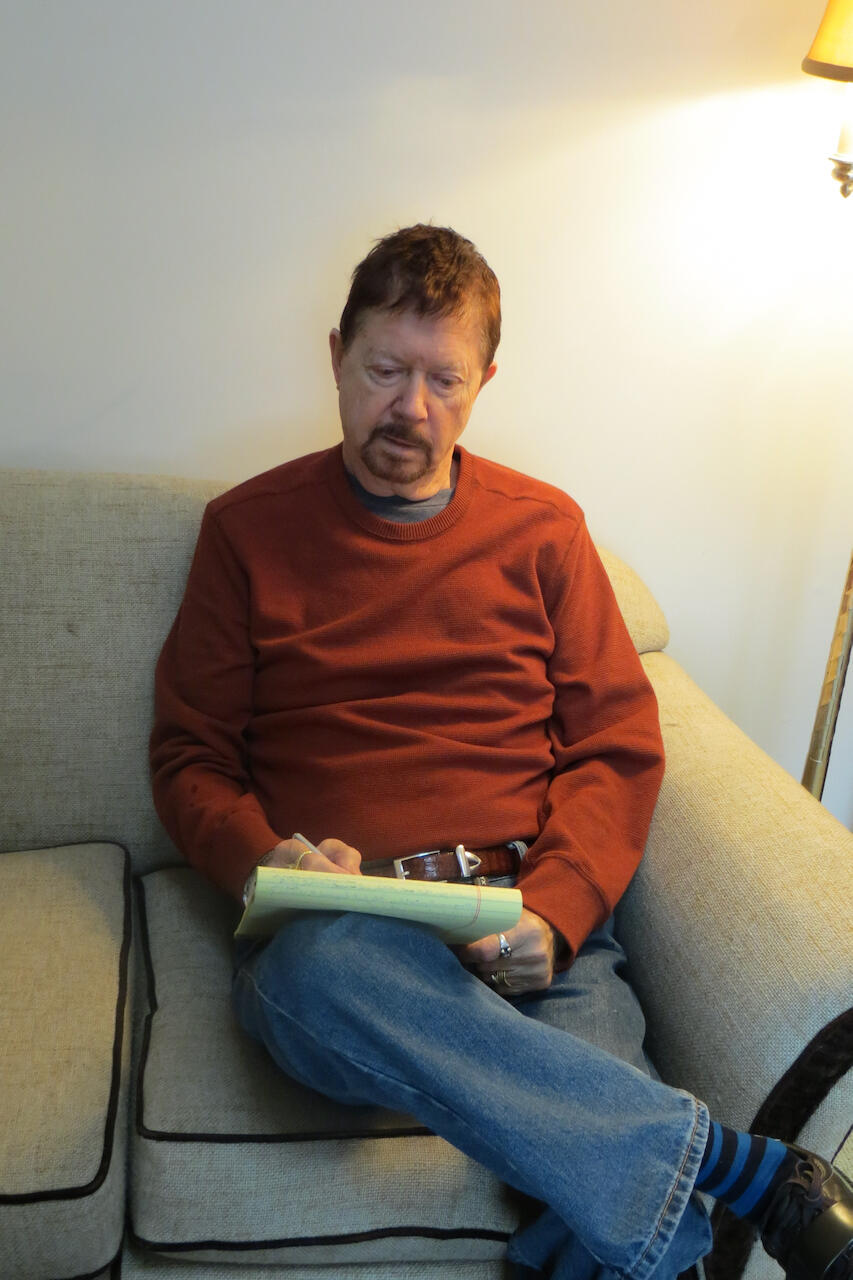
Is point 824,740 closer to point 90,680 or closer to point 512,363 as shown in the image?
point 512,363

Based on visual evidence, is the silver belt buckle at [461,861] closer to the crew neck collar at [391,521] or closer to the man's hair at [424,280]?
the crew neck collar at [391,521]

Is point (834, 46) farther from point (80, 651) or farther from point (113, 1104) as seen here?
point (113, 1104)

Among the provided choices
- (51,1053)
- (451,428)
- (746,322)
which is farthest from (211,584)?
(746,322)

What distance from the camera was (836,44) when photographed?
154 cm

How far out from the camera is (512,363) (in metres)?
1.92

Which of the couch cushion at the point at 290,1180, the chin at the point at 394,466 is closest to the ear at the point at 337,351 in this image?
the chin at the point at 394,466

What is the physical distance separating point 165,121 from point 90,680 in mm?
810

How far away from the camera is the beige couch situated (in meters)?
1.15

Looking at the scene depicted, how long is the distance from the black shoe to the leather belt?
1.54ft

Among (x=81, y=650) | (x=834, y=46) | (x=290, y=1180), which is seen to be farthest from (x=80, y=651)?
(x=834, y=46)

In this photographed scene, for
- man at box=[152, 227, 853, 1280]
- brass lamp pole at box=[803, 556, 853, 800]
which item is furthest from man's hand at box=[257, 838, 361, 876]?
brass lamp pole at box=[803, 556, 853, 800]

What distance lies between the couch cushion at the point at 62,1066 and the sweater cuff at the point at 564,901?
1.59 ft

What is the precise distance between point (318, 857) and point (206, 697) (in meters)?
0.36

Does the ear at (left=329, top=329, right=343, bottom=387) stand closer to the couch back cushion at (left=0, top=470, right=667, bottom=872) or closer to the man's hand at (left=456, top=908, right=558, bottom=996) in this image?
the couch back cushion at (left=0, top=470, right=667, bottom=872)
